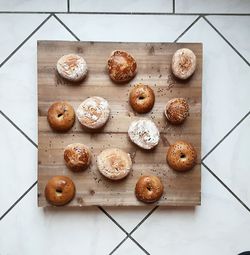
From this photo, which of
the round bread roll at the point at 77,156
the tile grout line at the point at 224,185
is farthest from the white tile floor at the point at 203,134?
Result: the round bread roll at the point at 77,156

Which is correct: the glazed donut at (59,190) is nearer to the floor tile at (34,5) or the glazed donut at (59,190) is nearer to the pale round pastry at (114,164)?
the pale round pastry at (114,164)

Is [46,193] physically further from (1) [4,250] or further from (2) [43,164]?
(1) [4,250]

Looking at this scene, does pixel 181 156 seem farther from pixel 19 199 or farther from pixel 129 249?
pixel 19 199

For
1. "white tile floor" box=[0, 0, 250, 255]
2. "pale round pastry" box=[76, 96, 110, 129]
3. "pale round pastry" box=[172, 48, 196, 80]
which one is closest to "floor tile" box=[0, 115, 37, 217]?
"white tile floor" box=[0, 0, 250, 255]

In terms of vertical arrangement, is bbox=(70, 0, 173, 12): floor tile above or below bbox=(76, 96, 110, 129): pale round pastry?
above

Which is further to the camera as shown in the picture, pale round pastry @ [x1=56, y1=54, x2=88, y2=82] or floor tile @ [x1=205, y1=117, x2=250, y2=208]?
floor tile @ [x1=205, y1=117, x2=250, y2=208]

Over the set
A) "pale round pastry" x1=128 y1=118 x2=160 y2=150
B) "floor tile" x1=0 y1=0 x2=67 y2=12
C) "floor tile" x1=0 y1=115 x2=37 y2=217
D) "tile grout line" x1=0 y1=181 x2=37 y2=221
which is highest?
"floor tile" x1=0 y1=0 x2=67 y2=12

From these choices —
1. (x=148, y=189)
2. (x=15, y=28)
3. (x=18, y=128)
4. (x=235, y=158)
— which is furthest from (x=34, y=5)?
(x=235, y=158)

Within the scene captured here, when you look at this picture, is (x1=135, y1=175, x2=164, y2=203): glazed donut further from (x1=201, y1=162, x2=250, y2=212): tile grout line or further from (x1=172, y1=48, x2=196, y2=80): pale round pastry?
(x1=172, y1=48, x2=196, y2=80): pale round pastry
